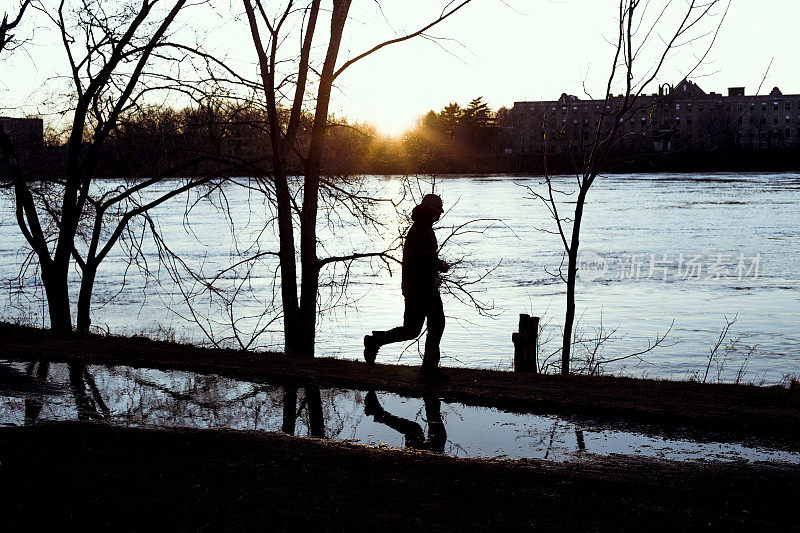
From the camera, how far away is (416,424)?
26.3 ft

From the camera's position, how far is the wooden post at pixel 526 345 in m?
13.0

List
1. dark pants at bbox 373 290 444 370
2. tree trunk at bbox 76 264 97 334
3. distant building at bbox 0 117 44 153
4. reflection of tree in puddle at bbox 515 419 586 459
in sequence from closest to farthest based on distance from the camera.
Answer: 1. reflection of tree in puddle at bbox 515 419 586 459
2. dark pants at bbox 373 290 444 370
3. distant building at bbox 0 117 44 153
4. tree trunk at bbox 76 264 97 334

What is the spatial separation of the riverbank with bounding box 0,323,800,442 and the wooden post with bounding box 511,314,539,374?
1.45 m

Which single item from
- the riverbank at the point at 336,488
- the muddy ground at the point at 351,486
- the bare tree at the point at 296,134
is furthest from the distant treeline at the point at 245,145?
the riverbank at the point at 336,488

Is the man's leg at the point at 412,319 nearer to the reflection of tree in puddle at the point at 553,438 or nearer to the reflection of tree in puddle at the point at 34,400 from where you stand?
the reflection of tree in puddle at the point at 553,438

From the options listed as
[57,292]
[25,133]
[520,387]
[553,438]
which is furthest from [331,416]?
[25,133]

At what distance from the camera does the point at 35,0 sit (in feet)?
53.9

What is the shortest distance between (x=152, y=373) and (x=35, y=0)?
9158 mm

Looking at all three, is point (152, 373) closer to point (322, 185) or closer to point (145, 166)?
point (322, 185)

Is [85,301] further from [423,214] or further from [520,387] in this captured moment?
[423,214]

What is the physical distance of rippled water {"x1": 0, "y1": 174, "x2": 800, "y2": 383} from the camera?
18.7 metres

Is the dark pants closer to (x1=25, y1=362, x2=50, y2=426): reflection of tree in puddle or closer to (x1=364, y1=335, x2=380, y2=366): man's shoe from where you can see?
(x1=364, y1=335, x2=380, y2=366): man's shoe

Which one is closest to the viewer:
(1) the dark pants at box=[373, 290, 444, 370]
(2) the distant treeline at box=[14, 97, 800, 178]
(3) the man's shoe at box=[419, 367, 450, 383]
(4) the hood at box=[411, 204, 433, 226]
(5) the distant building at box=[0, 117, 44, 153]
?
(4) the hood at box=[411, 204, 433, 226]

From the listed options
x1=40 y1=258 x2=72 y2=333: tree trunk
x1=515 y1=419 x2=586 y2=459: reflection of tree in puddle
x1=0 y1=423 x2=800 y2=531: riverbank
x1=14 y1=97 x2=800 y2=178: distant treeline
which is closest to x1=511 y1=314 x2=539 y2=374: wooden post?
x1=14 y1=97 x2=800 y2=178: distant treeline
